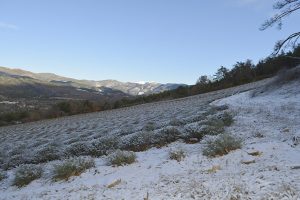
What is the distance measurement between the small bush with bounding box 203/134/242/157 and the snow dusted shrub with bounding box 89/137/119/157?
134 inches

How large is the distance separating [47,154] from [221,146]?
6122mm

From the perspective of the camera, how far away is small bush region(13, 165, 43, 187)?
410 inches

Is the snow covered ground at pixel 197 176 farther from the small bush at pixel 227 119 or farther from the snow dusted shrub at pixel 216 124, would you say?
the small bush at pixel 227 119

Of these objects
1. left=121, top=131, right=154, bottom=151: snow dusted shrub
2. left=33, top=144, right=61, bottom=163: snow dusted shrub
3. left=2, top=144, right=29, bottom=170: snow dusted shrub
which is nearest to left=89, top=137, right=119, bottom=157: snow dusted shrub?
left=121, top=131, right=154, bottom=151: snow dusted shrub

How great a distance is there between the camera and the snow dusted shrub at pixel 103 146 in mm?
12647

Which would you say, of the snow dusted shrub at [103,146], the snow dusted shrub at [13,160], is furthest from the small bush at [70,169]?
the snow dusted shrub at [13,160]

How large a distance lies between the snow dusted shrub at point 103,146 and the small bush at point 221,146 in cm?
340

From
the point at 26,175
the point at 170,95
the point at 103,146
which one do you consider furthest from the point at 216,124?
the point at 170,95

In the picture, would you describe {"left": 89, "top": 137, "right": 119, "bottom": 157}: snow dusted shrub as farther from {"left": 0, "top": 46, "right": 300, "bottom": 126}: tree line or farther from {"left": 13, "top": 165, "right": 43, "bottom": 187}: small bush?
Result: {"left": 0, "top": 46, "right": 300, "bottom": 126}: tree line

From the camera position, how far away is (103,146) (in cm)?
1327

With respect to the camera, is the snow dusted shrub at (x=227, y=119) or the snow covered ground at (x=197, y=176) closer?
the snow covered ground at (x=197, y=176)

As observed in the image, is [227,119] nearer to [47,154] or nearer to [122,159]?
[122,159]

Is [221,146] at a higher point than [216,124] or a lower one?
lower

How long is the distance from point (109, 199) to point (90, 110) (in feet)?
125
